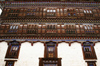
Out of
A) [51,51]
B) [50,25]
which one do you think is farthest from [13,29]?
[51,51]

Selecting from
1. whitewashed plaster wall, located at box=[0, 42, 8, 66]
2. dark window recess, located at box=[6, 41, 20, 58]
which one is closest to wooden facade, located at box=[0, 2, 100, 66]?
dark window recess, located at box=[6, 41, 20, 58]

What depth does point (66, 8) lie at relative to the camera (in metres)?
14.3

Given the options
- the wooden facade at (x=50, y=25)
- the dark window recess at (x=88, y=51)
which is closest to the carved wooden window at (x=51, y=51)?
the wooden facade at (x=50, y=25)

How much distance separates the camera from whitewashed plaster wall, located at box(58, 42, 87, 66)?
420 inches

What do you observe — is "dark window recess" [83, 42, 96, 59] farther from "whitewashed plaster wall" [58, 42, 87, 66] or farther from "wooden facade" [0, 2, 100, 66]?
"whitewashed plaster wall" [58, 42, 87, 66]

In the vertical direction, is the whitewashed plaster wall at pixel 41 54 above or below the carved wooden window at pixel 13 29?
below

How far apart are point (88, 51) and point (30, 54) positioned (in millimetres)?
5416

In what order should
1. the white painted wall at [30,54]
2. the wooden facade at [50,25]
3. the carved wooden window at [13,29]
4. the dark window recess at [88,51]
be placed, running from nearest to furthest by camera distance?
1. the white painted wall at [30,54]
2. the dark window recess at [88,51]
3. the wooden facade at [50,25]
4. the carved wooden window at [13,29]

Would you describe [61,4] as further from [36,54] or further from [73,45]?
[36,54]

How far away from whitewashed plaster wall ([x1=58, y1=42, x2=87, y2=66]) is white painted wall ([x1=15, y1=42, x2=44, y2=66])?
188cm

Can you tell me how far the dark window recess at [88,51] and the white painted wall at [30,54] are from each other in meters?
4.01

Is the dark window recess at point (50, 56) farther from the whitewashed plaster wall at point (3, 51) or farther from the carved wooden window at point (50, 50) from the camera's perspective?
the whitewashed plaster wall at point (3, 51)

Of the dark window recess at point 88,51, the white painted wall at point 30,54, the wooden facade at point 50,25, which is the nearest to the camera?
the white painted wall at point 30,54

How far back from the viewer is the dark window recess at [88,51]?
432 inches
